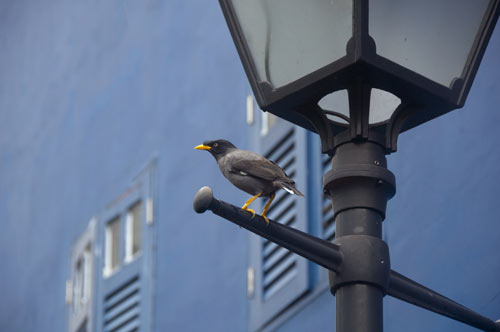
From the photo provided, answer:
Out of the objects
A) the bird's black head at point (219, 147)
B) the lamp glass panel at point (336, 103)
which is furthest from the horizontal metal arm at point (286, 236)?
the bird's black head at point (219, 147)

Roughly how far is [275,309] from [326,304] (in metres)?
0.79

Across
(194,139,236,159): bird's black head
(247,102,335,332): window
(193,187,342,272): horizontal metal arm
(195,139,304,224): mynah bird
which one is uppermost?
(247,102,335,332): window

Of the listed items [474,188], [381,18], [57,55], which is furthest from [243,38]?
[57,55]

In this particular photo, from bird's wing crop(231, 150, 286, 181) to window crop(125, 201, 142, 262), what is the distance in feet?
17.2

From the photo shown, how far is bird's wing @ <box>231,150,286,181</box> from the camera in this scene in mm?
4770

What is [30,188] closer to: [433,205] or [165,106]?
[165,106]

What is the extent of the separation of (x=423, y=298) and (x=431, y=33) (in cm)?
77

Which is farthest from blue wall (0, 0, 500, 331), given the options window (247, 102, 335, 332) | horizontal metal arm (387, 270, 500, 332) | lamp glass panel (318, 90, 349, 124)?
lamp glass panel (318, 90, 349, 124)

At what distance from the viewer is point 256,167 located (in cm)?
488

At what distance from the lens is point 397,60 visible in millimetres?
3283

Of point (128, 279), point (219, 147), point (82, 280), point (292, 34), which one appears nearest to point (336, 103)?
point (292, 34)

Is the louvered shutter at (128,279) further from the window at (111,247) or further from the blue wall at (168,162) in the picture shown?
the blue wall at (168,162)

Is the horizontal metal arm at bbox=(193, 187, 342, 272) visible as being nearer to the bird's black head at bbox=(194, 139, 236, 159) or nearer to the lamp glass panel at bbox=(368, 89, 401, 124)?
the lamp glass panel at bbox=(368, 89, 401, 124)

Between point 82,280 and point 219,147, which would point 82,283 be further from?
point 219,147
